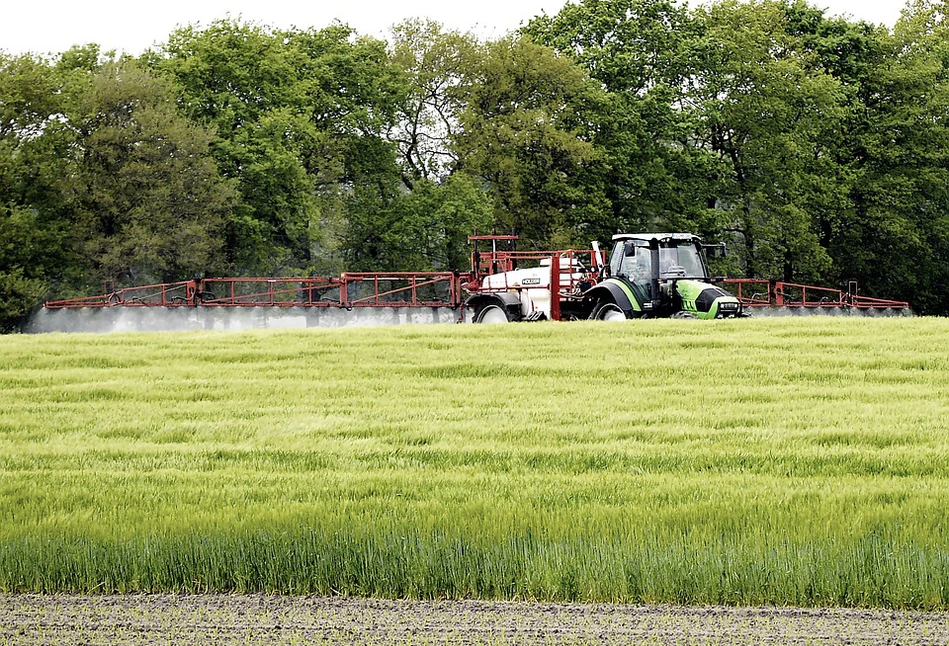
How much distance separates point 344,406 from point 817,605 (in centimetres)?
882

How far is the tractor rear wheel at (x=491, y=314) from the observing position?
2919cm

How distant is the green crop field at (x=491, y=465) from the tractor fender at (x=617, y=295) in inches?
144

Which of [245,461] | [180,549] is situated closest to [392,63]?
[245,461]

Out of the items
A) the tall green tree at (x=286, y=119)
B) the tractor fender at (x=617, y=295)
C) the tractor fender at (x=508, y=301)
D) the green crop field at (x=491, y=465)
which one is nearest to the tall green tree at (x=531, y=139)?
the tall green tree at (x=286, y=119)

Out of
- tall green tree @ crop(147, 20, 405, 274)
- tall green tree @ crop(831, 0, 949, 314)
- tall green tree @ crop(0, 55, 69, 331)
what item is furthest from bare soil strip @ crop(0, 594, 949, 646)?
tall green tree @ crop(831, 0, 949, 314)

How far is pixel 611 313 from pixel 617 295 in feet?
1.83

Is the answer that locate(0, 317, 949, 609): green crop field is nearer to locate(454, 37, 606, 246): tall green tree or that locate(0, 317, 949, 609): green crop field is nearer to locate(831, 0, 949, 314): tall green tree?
locate(454, 37, 606, 246): tall green tree

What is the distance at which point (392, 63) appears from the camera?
159 ft

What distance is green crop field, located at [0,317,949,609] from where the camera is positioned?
7754 mm

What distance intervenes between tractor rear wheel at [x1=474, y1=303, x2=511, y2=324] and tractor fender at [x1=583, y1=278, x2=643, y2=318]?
2948 mm

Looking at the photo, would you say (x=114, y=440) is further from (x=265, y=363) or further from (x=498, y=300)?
(x=498, y=300)

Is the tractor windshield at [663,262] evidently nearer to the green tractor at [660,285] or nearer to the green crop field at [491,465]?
the green tractor at [660,285]

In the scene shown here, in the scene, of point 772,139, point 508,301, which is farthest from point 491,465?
point 772,139

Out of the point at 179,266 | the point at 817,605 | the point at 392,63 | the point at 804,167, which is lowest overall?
the point at 817,605
